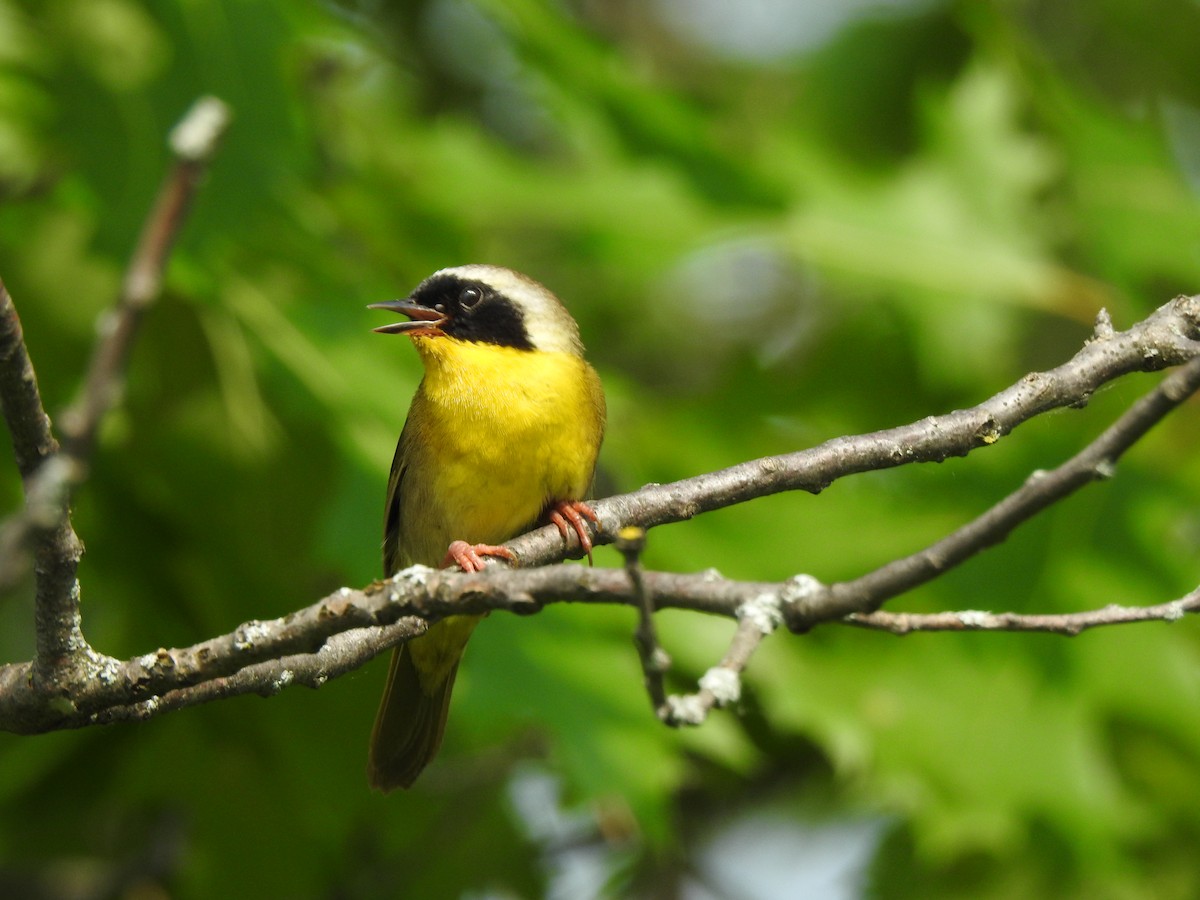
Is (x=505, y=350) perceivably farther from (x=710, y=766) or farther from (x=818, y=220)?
(x=710, y=766)

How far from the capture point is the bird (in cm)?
455

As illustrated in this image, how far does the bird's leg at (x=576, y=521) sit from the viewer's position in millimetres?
Answer: 3713

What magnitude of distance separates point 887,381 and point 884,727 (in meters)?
1.90

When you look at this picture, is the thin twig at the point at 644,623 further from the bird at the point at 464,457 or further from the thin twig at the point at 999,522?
the bird at the point at 464,457

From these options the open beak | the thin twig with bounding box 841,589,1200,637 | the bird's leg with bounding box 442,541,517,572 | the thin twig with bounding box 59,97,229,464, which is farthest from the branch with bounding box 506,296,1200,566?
the open beak

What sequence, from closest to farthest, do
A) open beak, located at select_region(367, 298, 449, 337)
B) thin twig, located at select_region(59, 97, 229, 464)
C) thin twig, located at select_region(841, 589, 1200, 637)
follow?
1. thin twig, located at select_region(59, 97, 229, 464)
2. thin twig, located at select_region(841, 589, 1200, 637)
3. open beak, located at select_region(367, 298, 449, 337)

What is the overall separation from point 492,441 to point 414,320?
84cm

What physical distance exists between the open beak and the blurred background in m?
0.26

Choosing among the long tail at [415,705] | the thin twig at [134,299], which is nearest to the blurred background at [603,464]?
the long tail at [415,705]

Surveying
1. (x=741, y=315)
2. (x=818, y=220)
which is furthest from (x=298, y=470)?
(x=741, y=315)

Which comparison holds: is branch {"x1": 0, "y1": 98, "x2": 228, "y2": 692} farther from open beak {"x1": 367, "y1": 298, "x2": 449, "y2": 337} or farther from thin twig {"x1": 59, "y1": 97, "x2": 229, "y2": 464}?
open beak {"x1": 367, "y1": 298, "x2": 449, "y2": 337}

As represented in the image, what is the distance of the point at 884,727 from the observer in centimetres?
570

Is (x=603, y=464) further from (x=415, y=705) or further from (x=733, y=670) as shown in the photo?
(x=733, y=670)

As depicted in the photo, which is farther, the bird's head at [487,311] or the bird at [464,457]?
the bird's head at [487,311]
